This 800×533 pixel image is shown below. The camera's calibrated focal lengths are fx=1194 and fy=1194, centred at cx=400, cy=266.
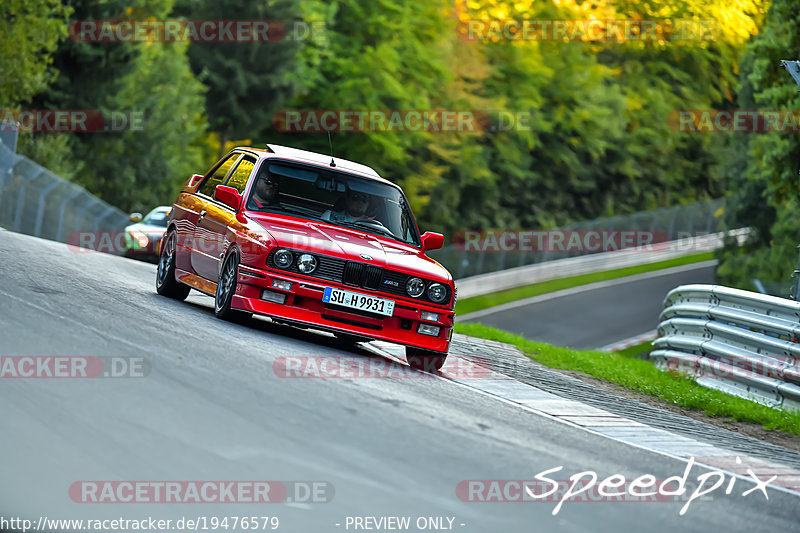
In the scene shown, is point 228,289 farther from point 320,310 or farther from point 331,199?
point 331,199

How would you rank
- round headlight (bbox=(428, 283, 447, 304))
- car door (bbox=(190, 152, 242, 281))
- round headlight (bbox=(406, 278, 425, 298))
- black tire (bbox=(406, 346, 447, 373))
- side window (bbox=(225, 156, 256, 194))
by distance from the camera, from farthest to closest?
side window (bbox=(225, 156, 256, 194))
car door (bbox=(190, 152, 242, 281))
black tire (bbox=(406, 346, 447, 373))
round headlight (bbox=(428, 283, 447, 304))
round headlight (bbox=(406, 278, 425, 298))

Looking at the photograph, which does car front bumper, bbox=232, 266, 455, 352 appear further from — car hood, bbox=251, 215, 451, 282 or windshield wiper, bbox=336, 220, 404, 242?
windshield wiper, bbox=336, 220, 404, 242

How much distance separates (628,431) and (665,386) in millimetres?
3708

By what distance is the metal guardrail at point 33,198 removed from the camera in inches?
1078

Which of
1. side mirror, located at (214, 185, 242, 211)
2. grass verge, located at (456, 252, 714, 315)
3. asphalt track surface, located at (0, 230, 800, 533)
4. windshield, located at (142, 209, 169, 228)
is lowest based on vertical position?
grass verge, located at (456, 252, 714, 315)

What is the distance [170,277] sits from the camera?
13.1 metres

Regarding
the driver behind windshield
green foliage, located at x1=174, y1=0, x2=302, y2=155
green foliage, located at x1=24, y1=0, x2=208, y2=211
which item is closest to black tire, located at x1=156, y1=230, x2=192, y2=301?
the driver behind windshield

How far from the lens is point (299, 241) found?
1073 cm

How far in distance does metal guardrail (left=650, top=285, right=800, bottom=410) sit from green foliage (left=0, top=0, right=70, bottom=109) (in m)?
23.8

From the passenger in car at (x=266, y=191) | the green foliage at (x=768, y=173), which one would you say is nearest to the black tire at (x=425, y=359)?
the passenger in car at (x=266, y=191)

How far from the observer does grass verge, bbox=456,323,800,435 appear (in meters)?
11.5

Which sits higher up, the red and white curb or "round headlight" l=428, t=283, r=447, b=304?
"round headlight" l=428, t=283, r=447, b=304

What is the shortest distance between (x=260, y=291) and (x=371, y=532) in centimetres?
531

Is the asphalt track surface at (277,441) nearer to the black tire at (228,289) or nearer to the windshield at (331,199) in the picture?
the black tire at (228,289)
